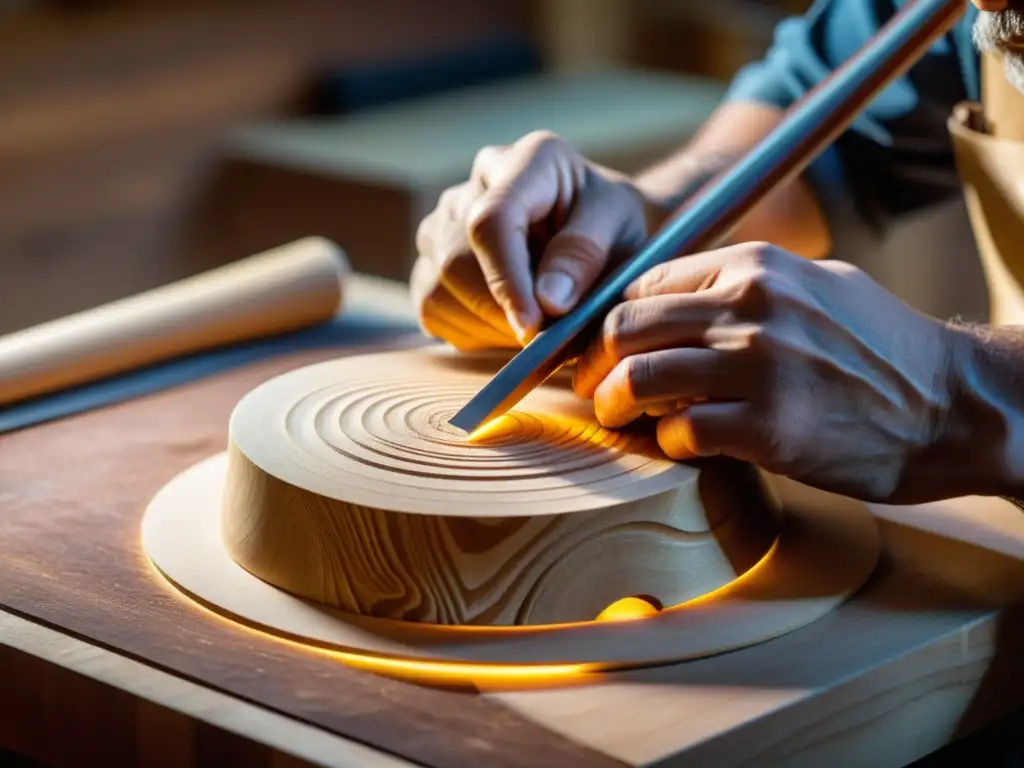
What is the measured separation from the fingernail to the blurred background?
1522 mm

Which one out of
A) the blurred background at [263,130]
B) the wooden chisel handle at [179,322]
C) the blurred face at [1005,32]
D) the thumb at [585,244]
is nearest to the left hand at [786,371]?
the thumb at [585,244]

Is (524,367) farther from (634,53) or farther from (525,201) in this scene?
(634,53)

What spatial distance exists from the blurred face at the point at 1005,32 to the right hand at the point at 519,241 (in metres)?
0.35

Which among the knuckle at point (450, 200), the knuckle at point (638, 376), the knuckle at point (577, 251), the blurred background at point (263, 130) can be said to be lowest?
the blurred background at point (263, 130)

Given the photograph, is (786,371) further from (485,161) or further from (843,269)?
(485,161)

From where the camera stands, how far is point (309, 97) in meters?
3.32

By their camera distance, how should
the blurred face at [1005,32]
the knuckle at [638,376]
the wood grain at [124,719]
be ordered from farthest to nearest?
the blurred face at [1005,32] → the knuckle at [638,376] → the wood grain at [124,719]

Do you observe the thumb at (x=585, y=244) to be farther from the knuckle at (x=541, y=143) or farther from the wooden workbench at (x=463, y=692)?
the wooden workbench at (x=463, y=692)

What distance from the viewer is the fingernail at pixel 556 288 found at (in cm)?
117

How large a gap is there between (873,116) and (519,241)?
609mm

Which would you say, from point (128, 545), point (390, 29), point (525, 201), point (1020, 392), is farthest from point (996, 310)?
point (390, 29)

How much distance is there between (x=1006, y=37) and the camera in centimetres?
117

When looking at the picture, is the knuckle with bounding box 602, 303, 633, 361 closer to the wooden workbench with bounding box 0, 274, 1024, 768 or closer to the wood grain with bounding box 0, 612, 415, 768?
the wooden workbench with bounding box 0, 274, 1024, 768

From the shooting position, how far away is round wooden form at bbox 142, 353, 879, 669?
36.0 inches
